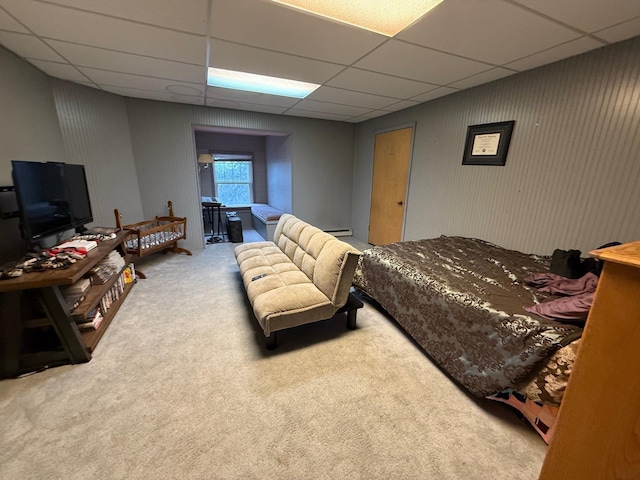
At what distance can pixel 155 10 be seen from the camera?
1.57m

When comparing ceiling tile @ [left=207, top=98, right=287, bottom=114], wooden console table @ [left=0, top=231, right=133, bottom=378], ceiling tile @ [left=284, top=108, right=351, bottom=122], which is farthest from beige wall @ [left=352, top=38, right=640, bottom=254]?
wooden console table @ [left=0, top=231, right=133, bottom=378]

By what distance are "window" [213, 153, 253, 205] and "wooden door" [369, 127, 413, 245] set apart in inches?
135

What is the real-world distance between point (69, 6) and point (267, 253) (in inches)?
90.6

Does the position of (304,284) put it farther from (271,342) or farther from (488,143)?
(488,143)

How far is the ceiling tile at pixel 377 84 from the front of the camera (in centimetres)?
255

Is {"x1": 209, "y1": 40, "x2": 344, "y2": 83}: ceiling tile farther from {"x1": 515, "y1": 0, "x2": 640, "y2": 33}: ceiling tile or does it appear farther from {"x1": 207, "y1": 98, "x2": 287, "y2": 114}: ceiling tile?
{"x1": 515, "y1": 0, "x2": 640, "y2": 33}: ceiling tile

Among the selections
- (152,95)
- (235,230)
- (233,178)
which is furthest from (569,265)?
(233,178)

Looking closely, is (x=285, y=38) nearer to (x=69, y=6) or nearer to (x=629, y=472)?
(x=69, y=6)

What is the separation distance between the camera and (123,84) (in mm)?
2996

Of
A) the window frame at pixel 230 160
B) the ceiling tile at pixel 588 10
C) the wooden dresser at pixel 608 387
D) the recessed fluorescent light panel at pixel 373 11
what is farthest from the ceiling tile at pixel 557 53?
the window frame at pixel 230 160

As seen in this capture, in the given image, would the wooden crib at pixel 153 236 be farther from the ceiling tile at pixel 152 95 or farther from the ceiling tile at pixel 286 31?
the ceiling tile at pixel 286 31

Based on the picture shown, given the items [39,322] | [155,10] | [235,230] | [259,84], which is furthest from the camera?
[235,230]

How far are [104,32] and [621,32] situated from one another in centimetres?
357

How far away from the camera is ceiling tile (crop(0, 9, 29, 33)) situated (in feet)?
5.43
